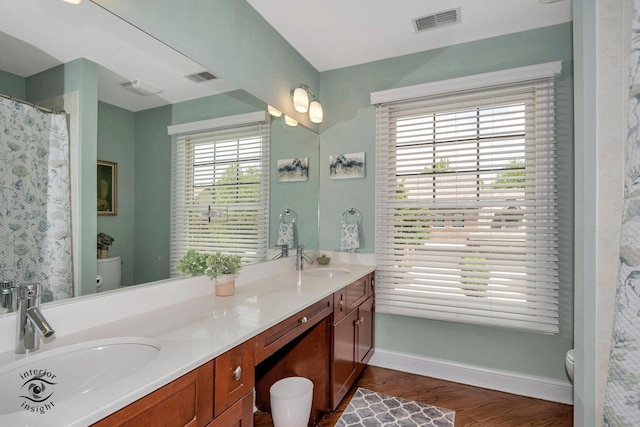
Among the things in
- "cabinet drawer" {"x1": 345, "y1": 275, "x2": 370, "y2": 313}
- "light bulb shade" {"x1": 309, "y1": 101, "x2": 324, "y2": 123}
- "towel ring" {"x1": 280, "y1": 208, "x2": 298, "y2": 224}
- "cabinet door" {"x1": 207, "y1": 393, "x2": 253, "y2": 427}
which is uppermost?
"light bulb shade" {"x1": 309, "y1": 101, "x2": 324, "y2": 123}

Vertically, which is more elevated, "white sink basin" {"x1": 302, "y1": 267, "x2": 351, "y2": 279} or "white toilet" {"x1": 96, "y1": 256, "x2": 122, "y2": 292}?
"white toilet" {"x1": 96, "y1": 256, "x2": 122, "y2": 292}

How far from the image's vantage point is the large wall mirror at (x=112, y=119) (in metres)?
1.09

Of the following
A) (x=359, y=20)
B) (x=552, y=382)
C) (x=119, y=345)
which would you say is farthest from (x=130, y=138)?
(x=552, y=382)

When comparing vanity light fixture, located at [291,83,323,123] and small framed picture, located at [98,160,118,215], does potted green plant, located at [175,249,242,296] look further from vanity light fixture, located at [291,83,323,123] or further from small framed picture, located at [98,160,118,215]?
vanity light fixture, located at [291,83,323,123]

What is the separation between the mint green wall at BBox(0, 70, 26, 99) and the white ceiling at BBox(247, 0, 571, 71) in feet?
4.89

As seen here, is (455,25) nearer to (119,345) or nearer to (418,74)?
(418,74)

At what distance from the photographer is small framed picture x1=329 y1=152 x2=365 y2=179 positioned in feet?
9.42

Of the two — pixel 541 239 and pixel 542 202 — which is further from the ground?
pixel 542 202

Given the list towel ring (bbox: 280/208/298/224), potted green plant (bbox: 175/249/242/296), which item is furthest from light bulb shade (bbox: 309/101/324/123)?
potted green plant (bbox: 175/249/242/296)

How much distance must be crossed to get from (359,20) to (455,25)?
2.25 ft

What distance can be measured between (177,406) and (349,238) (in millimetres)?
2034

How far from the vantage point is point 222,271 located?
5.68 ft

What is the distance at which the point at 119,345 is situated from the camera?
1.09 metres

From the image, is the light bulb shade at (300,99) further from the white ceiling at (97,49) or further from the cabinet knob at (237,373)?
the cabinet knob at (237,373)
